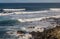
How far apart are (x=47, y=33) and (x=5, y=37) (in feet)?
Answer: 10.7

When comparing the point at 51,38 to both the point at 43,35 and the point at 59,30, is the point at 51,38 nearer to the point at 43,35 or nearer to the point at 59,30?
the point at 43,35

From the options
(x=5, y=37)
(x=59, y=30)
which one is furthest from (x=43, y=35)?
(x=5, y=37)

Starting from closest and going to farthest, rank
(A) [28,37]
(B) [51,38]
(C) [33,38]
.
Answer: (B) [51,38], (C) [33,38], (A) [28,37]

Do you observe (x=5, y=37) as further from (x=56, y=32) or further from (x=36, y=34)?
(x=56, y=32)

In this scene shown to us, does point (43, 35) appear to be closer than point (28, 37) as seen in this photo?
Yes

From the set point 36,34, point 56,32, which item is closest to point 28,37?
point 36,34

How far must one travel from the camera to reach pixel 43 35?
35.1 ft

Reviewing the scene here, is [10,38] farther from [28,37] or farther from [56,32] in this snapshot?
[56,32]

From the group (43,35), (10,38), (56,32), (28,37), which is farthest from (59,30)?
(10,38)

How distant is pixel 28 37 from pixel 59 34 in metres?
2.17

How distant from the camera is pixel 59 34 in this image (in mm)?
10656

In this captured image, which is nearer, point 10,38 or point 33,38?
point 33,38

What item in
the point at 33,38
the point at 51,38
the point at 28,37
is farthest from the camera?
the point at 28,37

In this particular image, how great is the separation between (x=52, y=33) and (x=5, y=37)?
3.59 metres
